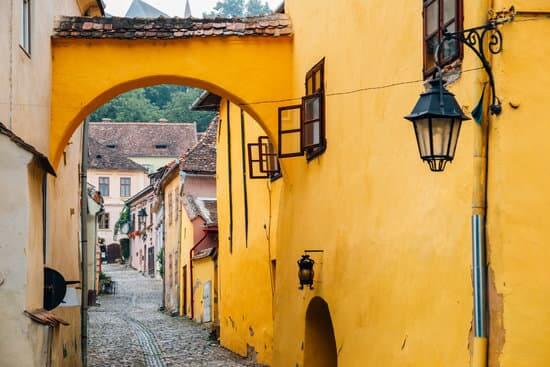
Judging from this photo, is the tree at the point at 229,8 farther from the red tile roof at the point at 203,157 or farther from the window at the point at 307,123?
the window at the point at 307,123

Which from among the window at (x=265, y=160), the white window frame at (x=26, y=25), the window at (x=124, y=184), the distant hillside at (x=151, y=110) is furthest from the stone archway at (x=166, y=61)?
the distant hillside at (x=151, y=110)

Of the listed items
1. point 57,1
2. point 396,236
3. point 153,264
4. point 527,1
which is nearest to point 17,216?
point 396,236

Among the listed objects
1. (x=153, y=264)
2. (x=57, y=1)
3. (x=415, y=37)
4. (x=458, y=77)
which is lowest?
(x=153, y=264)

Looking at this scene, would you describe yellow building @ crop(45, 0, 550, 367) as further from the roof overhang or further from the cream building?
the roof overhang

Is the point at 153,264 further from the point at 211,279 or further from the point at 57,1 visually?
the point at 57,1

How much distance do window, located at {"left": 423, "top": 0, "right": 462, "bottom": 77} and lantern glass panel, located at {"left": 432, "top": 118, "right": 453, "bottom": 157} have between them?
1038 millimetres

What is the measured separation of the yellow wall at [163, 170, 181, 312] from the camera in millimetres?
35531

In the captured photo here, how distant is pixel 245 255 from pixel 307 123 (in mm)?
7188

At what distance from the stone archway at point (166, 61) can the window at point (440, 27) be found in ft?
20.6

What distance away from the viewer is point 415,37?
890 centimetres

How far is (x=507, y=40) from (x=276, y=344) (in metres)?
9.57

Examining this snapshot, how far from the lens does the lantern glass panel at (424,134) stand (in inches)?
259

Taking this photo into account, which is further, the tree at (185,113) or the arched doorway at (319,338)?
the tree at (185,113)

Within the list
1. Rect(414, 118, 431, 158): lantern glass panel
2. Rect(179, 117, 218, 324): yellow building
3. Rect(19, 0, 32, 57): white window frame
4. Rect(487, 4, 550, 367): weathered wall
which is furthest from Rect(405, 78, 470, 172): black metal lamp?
Rect(179, 117, 218, 324): yellow building
